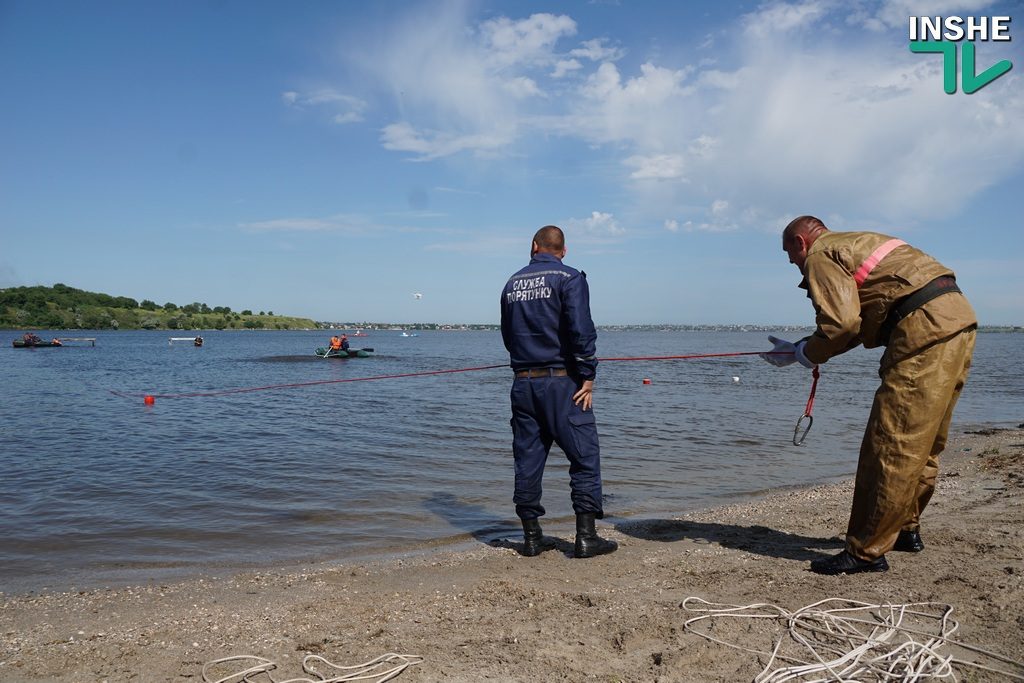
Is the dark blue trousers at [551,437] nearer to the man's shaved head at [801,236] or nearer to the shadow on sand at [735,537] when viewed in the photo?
the shadow on sand at [735,537]

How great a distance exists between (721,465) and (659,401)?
10.3 metres

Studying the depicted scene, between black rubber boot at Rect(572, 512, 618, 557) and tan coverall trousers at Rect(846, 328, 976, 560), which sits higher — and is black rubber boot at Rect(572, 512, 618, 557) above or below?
below

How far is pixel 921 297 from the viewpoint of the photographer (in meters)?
4.49

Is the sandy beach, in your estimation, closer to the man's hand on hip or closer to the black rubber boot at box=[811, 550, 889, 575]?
the black rubber boot at box=[811, 550, 889, 575]

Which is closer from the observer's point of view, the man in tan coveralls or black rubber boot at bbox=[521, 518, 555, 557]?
the man in tan coveralls

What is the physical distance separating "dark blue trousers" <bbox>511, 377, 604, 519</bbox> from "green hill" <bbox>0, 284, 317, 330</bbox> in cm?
15734

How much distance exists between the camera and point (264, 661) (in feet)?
11.6

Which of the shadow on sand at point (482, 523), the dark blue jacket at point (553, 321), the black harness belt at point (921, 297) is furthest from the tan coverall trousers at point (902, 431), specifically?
the shadow on sand at point (482, 523)

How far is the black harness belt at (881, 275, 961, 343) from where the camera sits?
448 cm

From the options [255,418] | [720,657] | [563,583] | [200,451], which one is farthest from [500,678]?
[255,418]

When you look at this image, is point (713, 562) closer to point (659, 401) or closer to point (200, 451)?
point (200, 451)

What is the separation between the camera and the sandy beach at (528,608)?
11.5ft

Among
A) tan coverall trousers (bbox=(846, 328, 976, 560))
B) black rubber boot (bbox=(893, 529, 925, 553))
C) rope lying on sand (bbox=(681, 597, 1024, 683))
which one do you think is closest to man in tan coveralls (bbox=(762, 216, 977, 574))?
tan coverall trousers (bbox=(846, 328, 976, 560))

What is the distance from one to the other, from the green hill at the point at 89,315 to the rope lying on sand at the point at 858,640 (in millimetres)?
159509
